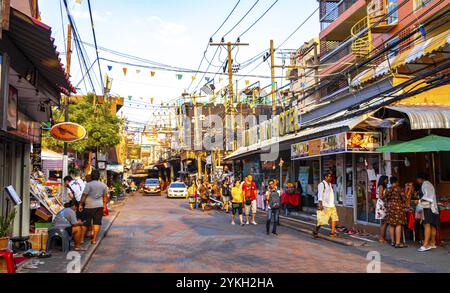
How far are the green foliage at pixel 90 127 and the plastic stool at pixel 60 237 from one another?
15.4 m

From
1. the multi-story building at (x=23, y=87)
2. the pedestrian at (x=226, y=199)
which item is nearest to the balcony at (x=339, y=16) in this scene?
the pedestrian at (x=226, y=199)

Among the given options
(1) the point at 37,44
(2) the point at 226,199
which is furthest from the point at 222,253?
(2) the point at 226,199

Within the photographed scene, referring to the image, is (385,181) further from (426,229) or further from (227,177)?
(227,177)

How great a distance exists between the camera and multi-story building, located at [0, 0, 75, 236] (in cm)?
690

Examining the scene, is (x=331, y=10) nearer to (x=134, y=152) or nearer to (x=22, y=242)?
(x=22, y=242)

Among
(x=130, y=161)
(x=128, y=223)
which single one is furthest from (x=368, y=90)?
(x=130, y=161)

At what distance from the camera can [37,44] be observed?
786 centimetres

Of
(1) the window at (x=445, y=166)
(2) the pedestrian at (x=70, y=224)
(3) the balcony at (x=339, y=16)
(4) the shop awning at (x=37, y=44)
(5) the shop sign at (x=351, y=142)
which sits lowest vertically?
(2) the pedestrian at (x=70, y=224)

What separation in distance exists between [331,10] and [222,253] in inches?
943

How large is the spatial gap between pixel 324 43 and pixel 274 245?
2173cm

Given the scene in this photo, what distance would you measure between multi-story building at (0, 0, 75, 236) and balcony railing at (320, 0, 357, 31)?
21400 mm

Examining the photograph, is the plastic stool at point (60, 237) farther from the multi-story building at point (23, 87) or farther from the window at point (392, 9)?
the window at point (392, 9)

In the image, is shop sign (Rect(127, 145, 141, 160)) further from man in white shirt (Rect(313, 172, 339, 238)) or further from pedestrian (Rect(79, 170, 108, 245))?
pedestrian (Rect(79, 170, 108, 245))

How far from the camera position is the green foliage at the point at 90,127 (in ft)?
84.3
